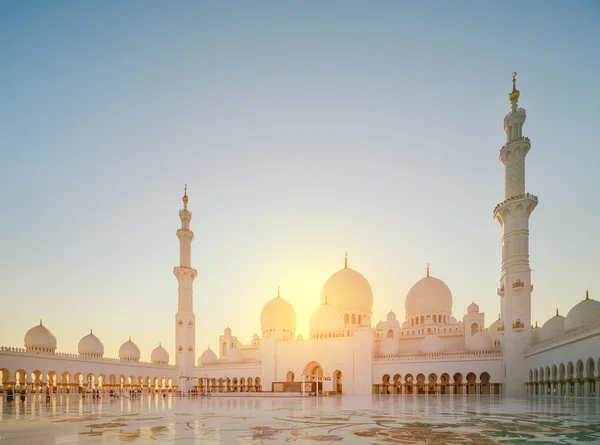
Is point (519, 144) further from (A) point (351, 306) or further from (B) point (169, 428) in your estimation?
(B) point (169, 428)

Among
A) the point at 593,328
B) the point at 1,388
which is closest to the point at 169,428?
the point at 593,328

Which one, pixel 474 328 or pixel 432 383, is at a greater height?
pixel 474 328

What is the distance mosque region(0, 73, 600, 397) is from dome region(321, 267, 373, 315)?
0.09 m

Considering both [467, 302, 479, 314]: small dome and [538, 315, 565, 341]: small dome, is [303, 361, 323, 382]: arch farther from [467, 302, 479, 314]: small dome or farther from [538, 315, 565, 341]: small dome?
[538, 315, 565, 341]: small dome

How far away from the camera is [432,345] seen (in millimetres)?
35062

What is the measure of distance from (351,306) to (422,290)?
6.49 m

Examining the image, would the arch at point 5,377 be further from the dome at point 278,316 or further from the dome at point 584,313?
the dome at point 584,313

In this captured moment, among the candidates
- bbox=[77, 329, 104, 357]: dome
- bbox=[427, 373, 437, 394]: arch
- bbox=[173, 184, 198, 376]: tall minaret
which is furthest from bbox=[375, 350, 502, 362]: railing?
bbox=[77, 329, 104, 357]: dome

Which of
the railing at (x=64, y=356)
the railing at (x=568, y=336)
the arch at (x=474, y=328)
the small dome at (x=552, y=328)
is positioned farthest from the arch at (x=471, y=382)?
the railing at (x=64, y=356)

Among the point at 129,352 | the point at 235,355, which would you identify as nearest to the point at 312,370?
the point at 235,355

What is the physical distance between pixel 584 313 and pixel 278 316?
91.4ft

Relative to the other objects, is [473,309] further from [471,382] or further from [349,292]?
[349,292]

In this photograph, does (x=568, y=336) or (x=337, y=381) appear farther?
(x=337, y=381)

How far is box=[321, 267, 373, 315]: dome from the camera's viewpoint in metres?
43.0
